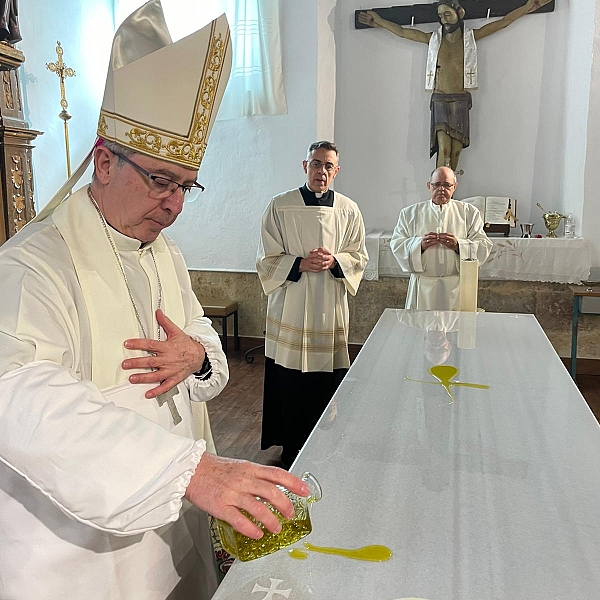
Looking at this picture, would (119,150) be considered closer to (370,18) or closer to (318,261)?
(318,261)

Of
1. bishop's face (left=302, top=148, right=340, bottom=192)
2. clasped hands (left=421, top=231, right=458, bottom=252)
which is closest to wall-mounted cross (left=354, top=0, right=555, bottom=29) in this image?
clasped hands (left=421, top=231, right=458, bottom=252)

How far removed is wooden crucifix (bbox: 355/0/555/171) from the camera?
6051 millimetres

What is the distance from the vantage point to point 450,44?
242 inches

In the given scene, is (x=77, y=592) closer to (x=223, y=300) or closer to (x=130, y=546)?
(x=130, y=546)

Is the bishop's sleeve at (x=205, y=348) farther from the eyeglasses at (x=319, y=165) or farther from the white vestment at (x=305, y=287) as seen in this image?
the eyeglasses at (x=319, y=165)

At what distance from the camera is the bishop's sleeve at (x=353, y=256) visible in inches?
153

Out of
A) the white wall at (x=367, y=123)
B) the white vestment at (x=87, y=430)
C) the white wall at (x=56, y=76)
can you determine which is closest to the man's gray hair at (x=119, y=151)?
the white vestment at (x=87, y=430)

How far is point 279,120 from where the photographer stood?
6.04 meters

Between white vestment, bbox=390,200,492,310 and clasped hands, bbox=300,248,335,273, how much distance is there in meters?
1.02

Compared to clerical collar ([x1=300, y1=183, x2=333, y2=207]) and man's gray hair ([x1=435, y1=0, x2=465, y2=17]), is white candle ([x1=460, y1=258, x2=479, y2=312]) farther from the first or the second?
man's gray hair ([x1=435, y1=0, x2=465, y2=17])

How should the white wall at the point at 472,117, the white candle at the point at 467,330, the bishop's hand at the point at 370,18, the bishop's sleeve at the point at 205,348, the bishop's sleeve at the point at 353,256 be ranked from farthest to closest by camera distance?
1. the bishop's hand at the point at 370,18
2. the white wall at the point at 472,117
3. the bishop's sleeve at the point at 353,256
4. the white candle at the point at 467,330
5. the bishop's sleeve at the point at 205,348

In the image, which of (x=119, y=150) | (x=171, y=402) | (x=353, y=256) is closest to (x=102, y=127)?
(x=119, y=150)

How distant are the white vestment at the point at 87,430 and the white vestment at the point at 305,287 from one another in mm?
2154

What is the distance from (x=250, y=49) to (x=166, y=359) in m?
5.41
